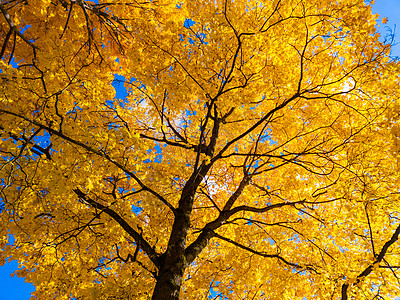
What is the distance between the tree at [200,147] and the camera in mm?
3355

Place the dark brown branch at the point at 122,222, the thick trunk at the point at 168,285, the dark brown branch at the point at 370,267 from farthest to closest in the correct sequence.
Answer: the dark brown branch at the point at 370,267 < the dark brown branch at the point at 122,222 < the thick trunk at the point at 168,285

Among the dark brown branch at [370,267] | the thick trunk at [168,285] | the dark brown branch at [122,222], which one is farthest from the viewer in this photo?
the dark brown branch at [370,267]

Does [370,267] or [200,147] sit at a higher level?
[200,147]

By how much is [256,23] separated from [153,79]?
6.59ft

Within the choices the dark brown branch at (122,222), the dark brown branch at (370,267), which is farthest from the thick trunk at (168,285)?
Result: the dark brown branch at (370,267)

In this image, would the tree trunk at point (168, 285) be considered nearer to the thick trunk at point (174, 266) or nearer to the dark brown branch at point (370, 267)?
the thick trunk at point (174, 266)

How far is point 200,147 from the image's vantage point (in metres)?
3.84

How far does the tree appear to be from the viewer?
11.0 feet

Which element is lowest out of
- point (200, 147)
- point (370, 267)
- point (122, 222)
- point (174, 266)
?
point (174, 266)

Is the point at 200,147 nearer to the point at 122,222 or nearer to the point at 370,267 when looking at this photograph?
the point at 122,222

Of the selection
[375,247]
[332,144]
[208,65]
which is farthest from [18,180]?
[375,247]

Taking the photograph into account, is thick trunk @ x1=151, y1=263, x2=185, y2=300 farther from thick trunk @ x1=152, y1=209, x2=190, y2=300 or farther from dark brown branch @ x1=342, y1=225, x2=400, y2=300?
dark brown branch @ x1=342, y1=225, x2=400, y2=300

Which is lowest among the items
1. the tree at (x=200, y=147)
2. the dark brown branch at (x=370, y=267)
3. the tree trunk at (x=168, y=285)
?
the tree trunk at (x=168, y=285)

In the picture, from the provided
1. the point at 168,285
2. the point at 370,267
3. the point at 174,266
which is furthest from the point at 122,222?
the point at 370,267
